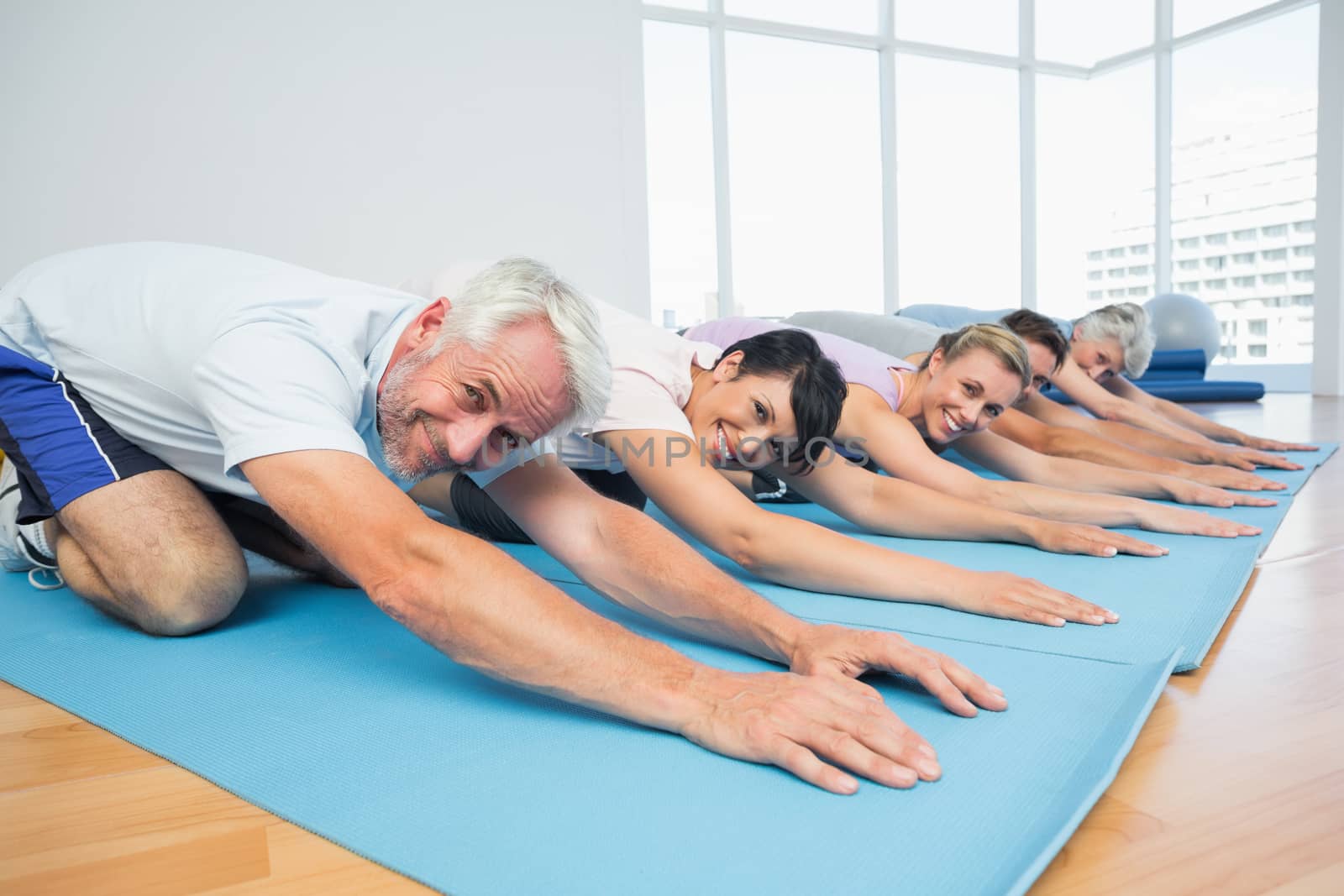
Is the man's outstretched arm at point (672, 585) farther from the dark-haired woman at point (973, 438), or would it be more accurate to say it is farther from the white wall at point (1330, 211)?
the white wall at point (1330, 211)

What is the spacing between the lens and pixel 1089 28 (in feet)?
31.3

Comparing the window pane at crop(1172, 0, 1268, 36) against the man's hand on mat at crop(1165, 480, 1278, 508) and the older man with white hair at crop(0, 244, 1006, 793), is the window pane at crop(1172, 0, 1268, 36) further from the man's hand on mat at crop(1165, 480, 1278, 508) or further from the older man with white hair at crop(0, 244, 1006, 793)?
the older man with white hair at crop(0, 244, 1006, 793)

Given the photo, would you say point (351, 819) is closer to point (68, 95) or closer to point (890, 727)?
point (890, 727)

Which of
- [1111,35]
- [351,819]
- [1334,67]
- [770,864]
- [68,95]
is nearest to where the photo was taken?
[770,864]

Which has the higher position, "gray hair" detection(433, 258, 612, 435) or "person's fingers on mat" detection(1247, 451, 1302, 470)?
"gray hair" detection(433, 258, 612, 435)

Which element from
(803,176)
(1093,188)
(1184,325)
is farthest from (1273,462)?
(1093,188)

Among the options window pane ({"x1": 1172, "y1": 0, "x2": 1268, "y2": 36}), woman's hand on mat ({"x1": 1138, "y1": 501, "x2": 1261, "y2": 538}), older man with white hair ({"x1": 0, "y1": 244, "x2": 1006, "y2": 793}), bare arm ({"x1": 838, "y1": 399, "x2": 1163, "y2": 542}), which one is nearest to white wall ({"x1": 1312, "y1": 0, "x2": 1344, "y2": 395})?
window pane ({"x1": 1172, "y1": 0, "x2": 1268, "y2": 36})

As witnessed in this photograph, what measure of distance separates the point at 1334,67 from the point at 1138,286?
8.15 feet

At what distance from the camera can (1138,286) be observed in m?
9.78

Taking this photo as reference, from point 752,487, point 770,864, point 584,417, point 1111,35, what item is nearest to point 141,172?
point 752,487

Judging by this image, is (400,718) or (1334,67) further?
(1334,67)

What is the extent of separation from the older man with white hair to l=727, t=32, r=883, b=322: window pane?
651cm

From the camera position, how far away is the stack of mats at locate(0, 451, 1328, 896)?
882mm

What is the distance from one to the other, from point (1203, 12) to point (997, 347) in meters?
8.58
